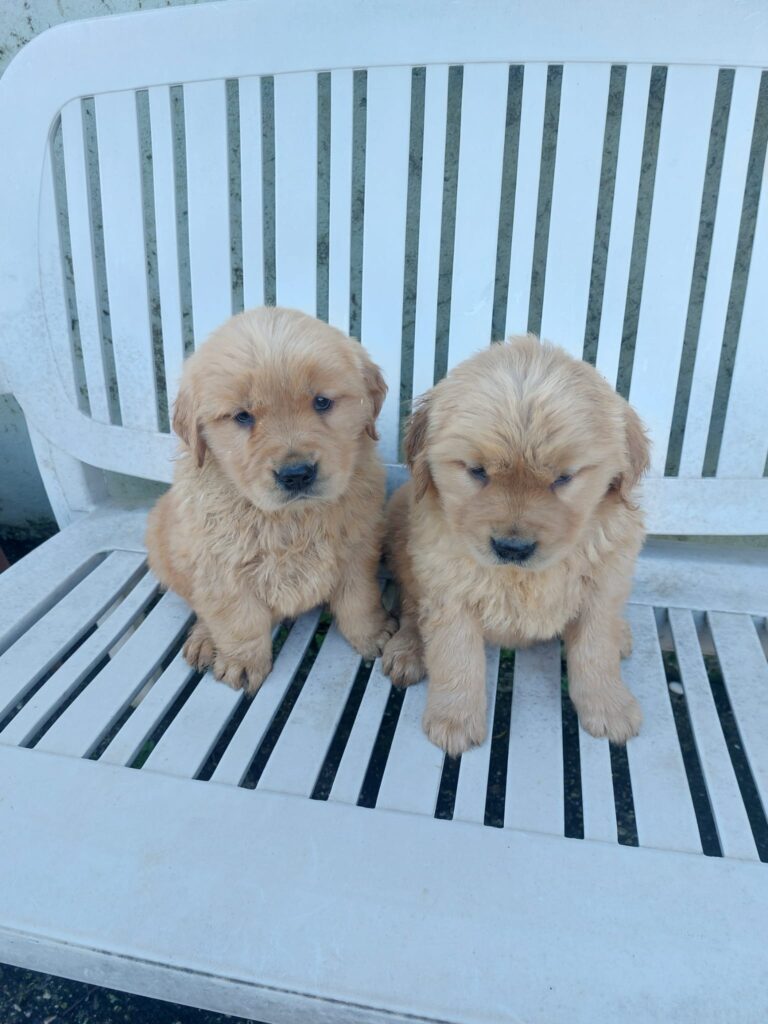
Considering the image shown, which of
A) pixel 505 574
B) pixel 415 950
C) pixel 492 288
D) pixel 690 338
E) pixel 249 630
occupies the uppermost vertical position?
pixel 492 288

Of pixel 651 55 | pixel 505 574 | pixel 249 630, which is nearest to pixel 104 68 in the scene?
pixel 651 55

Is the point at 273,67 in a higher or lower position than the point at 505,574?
higher

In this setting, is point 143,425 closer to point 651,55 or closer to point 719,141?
point 651,55

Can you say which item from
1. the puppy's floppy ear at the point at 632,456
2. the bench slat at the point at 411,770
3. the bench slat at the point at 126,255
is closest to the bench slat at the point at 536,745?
the bench slat at the point at 411,770

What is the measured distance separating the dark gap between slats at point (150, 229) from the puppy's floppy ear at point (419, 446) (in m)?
1.11

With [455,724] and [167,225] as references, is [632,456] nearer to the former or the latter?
[455,724]

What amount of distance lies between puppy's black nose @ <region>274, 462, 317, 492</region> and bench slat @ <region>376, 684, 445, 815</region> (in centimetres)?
64

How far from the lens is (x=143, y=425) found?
2.62 meters

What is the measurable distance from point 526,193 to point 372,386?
790mm

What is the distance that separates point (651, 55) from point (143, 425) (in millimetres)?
1915

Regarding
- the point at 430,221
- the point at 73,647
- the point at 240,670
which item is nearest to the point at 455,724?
the point at 240,670

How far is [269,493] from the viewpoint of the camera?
178cm

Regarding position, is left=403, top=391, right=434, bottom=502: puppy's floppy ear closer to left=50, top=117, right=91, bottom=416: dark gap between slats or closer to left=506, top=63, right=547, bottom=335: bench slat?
left=506, top=63, right=547, bottom=335: bench slat

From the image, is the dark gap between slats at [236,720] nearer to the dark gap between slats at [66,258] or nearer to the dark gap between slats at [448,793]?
the dark gap between slats at [448,793]
